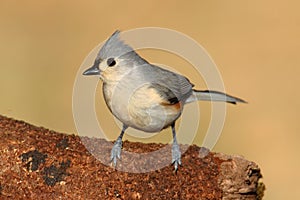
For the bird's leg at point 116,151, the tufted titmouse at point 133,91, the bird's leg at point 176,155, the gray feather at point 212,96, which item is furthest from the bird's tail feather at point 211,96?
the bird's leg at point 116,151

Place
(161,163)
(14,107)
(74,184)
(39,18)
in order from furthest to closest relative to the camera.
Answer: (39,18)
(14,107)
(161,163)
(74,184)

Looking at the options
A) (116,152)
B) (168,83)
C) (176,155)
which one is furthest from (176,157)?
(168,83)

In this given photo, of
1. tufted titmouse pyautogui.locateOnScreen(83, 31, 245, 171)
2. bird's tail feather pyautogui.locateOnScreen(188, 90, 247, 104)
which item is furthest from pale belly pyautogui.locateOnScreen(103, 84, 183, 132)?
bird's tail feather pyautogui.locateOnScreen(188, 90, 247, 104)

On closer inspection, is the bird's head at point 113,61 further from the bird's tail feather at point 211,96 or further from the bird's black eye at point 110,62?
the bird's tail feather at point 211,96

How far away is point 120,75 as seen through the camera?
253 cm

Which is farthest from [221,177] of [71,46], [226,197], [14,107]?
[71,46]

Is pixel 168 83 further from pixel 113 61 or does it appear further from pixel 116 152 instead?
pixel 116 152

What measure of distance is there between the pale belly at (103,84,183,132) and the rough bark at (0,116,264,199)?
86mm

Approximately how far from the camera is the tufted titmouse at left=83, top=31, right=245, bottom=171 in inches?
96.6

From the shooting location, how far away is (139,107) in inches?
96.6

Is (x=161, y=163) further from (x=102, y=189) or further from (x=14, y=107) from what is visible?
(x=14, y=107)

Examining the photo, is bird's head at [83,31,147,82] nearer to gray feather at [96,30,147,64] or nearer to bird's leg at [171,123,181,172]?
gray feather at [96,30,147,64]

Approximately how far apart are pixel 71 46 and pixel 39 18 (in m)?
0.50

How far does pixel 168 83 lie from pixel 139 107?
25cm
